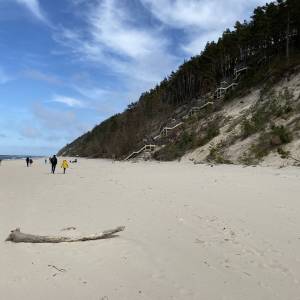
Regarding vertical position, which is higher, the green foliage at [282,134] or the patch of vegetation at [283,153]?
the green foliage at [282,134]

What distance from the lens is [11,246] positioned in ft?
27.2

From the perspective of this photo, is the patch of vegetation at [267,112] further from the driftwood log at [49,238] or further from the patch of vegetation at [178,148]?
the driftwood log at [49,238]

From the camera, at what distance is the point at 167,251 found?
25.1 feet

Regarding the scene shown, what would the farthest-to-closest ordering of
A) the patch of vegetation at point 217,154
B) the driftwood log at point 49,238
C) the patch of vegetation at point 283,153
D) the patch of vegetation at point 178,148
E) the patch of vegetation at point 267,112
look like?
the patch of vegetation at point 178,148, the patch of vegetation at point 267,112, the patch of vegetation at point 217,154, the patch of vegetation at point 283,153, the driftwood log at point 49,238

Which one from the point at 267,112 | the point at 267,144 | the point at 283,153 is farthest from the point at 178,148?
the point at 283,153

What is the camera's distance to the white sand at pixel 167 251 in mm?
5836

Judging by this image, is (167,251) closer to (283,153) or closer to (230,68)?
(283,153)

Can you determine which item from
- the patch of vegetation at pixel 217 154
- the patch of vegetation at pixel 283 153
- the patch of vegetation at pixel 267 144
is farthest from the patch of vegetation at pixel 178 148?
the patch of vegetation at pixel 283 153

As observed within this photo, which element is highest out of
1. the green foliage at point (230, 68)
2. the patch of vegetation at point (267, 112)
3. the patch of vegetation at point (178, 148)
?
the green foliage at point (230, 68)

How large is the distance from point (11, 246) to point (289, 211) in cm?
621

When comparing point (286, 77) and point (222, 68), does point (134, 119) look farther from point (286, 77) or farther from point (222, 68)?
point (286, 77)

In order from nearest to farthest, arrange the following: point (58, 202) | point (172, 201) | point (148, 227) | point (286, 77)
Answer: point (148, 227), point (172, 201), point (58, 202), point (286, 77)

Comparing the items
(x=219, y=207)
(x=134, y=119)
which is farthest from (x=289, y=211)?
(x=134, y=119)

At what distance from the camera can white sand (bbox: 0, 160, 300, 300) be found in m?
5.84
